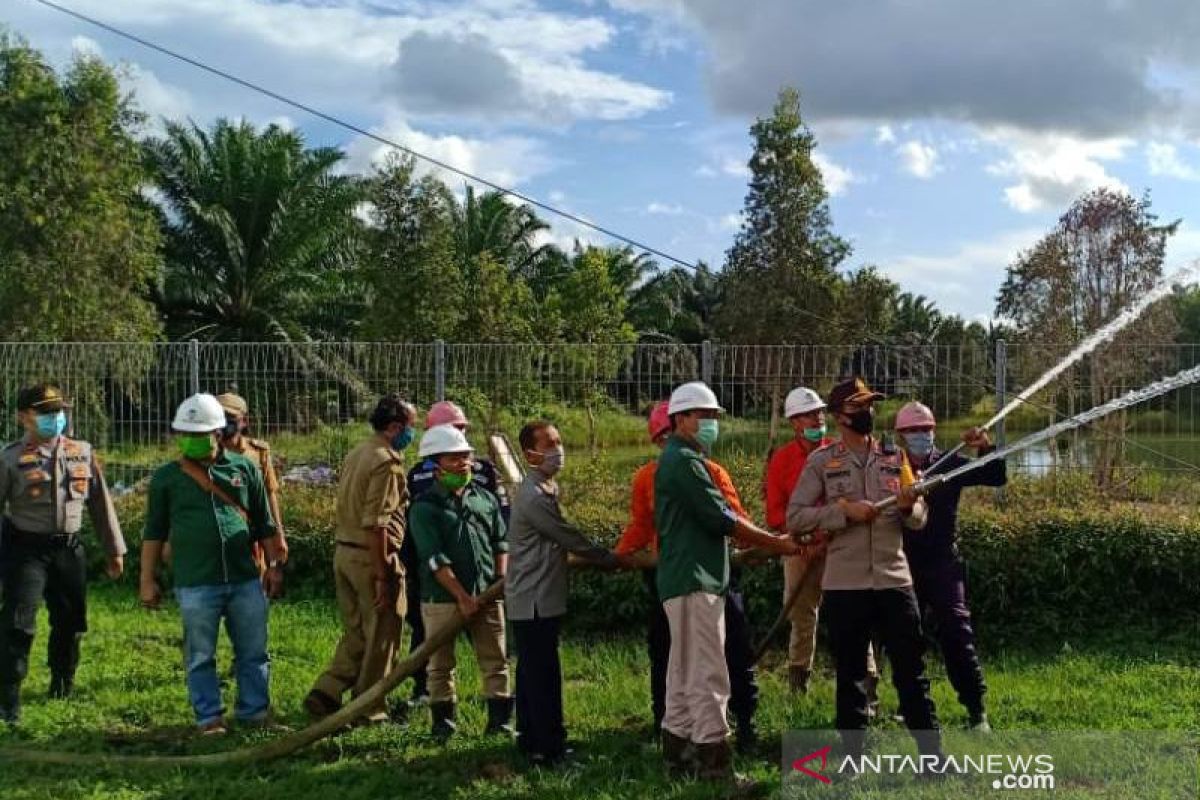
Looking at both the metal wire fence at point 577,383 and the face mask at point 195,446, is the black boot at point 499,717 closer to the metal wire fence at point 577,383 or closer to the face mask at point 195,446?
the face mask at point 195,446

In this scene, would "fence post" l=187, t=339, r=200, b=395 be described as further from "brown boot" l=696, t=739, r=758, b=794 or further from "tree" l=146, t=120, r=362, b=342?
"tree" l=146, t=120, r=362, b=342

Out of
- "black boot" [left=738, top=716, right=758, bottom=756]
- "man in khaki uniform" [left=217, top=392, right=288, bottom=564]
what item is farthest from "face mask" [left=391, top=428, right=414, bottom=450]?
"black boot" [left=738, top=716, right=758, bottom=756]

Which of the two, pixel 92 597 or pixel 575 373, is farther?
pixel 575 373

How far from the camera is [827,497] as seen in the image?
5.04m

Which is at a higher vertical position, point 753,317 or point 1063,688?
point 753,317

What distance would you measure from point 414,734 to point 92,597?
4891 millimetres

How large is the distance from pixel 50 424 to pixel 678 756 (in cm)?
407

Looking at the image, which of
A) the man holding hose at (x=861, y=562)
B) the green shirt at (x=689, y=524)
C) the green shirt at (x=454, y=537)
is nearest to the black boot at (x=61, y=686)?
the green shirt at (x=454, y=537)

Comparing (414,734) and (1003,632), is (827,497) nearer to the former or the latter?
(414,734)

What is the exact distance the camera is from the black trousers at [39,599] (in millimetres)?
6160

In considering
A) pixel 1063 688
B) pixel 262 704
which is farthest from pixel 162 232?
pixel 1063 688

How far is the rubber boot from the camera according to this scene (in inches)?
254

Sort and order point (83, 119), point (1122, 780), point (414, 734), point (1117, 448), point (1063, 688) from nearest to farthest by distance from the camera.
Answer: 1. point (1122, 780)
2. point (414, 734)
3. point (1063, 688)
4. point (1117, 448)
5. point (83, 119)

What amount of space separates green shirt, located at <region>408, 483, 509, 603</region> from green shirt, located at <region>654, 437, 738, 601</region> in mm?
1014
